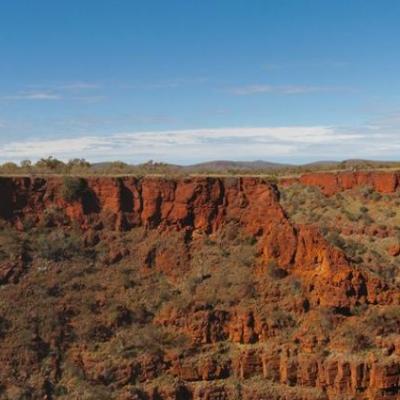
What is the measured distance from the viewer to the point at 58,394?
2252 cm

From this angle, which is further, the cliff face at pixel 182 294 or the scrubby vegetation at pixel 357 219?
the scrubby vegetation at pixel 357 219

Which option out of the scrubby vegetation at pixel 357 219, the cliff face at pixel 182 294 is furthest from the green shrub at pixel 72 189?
the scrubby vegetation at pixel 357 219

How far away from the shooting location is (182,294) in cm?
2628

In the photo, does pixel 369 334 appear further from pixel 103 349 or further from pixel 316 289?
pixel 103 349

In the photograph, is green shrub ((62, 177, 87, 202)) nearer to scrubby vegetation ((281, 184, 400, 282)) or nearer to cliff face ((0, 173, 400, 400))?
cliff face ((0, 173, 400, 400))

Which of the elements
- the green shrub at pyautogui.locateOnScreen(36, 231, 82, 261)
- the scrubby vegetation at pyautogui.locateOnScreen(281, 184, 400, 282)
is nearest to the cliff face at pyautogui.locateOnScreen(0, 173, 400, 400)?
the green shrub at pyautogui.locateOnScreen(36, 231, 82, 261)

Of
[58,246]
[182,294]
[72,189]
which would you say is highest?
[72,189]

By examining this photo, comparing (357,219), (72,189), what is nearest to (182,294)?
(72,189)

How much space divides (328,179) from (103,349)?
56.6ft

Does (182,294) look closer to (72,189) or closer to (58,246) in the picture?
(58,246)

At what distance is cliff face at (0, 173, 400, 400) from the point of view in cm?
2305

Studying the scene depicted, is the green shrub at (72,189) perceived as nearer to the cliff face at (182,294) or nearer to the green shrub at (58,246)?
the cliff face at (182,294)

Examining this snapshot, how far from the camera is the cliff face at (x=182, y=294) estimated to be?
2305 cm

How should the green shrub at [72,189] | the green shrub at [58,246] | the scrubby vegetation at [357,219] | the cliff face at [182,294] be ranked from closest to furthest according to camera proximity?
the cliff face at [182,294], the green shrub at [58,246], the scrubby vegetation at [357,219], the green shrub at [72,189]
